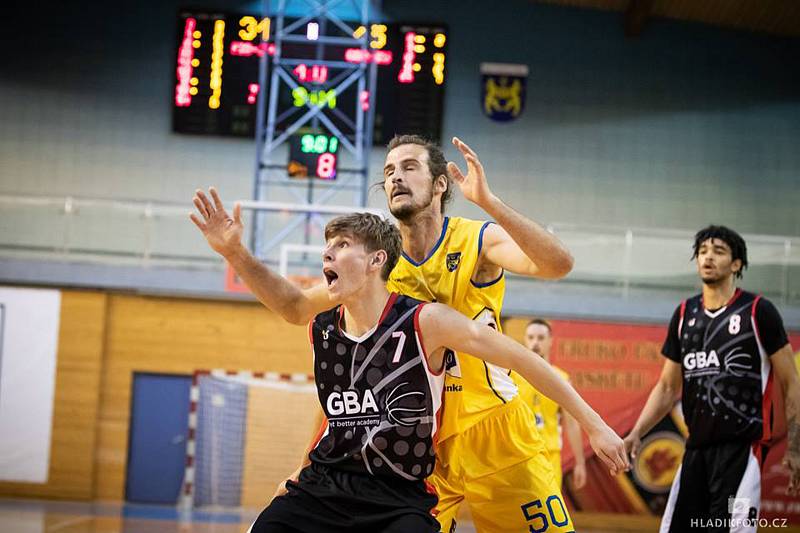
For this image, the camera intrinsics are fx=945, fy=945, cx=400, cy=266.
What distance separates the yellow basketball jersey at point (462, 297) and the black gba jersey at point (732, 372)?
61.6 inches

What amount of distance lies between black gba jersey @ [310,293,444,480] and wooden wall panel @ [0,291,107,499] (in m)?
10.3

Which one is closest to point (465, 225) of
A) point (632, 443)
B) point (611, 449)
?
point (611, 449)

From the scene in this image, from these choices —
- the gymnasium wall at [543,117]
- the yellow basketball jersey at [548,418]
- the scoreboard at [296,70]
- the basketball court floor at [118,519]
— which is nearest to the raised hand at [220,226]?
the yellow basketball jersey at [548,418]

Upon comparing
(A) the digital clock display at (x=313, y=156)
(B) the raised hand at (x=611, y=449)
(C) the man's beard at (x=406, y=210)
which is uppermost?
(A) the digital clock display at (x=313, y=156)

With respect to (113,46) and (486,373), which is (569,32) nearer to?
(113,46)

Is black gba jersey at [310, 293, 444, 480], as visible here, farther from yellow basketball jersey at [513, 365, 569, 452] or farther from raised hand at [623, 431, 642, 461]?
yellow basketball jersey at [513, 365, 569, 452]

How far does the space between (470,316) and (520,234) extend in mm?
629

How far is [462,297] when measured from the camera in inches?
162

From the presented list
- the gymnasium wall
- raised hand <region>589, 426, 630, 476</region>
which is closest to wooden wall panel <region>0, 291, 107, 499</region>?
the gymnasium wall

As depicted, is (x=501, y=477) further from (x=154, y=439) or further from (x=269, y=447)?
(x=154, y=439)

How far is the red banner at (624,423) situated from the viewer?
500 inches

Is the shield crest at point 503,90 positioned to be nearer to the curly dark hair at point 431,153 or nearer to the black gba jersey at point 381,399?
the curly dark hair at point 431,153

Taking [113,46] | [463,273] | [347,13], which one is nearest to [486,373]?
[463,273]

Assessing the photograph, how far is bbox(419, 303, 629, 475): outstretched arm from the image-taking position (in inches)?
136
